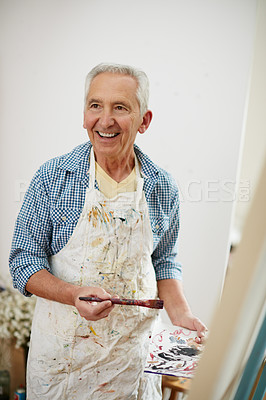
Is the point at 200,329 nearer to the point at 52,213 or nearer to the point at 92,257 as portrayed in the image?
the point at 92,257

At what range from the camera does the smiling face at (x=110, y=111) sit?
1554mm

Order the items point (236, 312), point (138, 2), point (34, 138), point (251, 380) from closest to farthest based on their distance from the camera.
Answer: point (236, 312) < point (251, 380) < point (138, 2) < point (34, 138)

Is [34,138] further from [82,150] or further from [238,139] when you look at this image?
Result: [238,139]

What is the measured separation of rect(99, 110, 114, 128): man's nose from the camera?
1.54 meters

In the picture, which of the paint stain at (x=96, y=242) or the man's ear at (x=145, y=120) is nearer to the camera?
the paint stain at (x=96, y=242)

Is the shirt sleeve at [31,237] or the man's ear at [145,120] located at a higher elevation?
the man's ear at [145,120]

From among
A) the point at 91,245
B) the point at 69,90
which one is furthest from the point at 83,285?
the point at 69,90

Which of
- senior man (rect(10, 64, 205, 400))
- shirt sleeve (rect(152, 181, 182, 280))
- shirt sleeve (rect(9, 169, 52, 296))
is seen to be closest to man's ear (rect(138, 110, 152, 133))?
senior man (rect(10, 64, 205, 400))

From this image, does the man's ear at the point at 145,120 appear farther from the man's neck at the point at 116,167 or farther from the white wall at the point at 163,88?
the white wall at the point at 163,88

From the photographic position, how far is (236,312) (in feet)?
1.52

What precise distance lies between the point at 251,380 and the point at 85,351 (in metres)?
0.81

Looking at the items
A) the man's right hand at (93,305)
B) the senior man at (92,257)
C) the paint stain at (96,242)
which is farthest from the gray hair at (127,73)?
the man's right hand at (93,305)

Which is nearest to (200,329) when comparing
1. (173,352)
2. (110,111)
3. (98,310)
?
(173,352)

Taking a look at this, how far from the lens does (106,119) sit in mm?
1545
